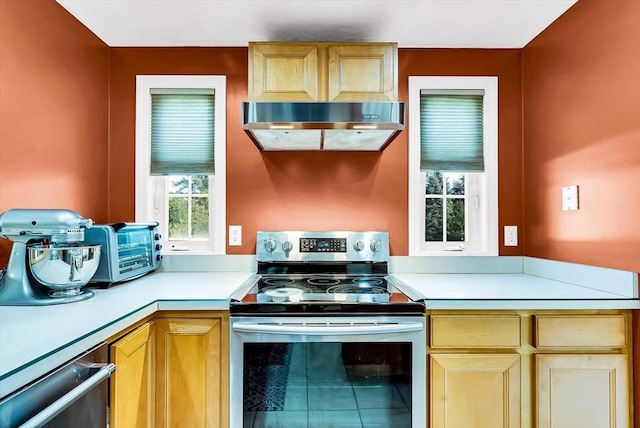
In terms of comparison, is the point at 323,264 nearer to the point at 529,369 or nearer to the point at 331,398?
the point at 331,398

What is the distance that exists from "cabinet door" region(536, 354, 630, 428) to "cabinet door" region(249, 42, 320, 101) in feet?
5.15

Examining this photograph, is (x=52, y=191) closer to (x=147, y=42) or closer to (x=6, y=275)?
(x=6, y=275)

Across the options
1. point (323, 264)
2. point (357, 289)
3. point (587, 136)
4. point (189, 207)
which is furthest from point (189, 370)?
point (587, 136)

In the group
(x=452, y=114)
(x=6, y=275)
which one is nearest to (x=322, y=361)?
(x=6, y=275)

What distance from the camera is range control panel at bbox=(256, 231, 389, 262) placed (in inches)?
81.0

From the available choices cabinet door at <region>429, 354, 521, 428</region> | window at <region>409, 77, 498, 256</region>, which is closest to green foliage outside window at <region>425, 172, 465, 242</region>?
window at <region>409, 77, 498, 256</region>

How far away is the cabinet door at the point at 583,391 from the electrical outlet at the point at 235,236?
1.60m

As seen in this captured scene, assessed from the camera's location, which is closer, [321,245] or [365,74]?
[365,74]

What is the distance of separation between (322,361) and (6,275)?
1.19m

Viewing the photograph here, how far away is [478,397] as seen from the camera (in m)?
1.44

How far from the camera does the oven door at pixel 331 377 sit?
1.41 m

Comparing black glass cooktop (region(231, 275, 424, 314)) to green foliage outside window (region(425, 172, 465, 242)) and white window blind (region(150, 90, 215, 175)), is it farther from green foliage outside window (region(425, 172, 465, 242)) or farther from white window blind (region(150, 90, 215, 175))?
white window blind (region(150, 90, 215, 175))

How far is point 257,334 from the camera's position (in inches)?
54.9

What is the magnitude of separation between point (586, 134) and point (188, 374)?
2010 millimetres
